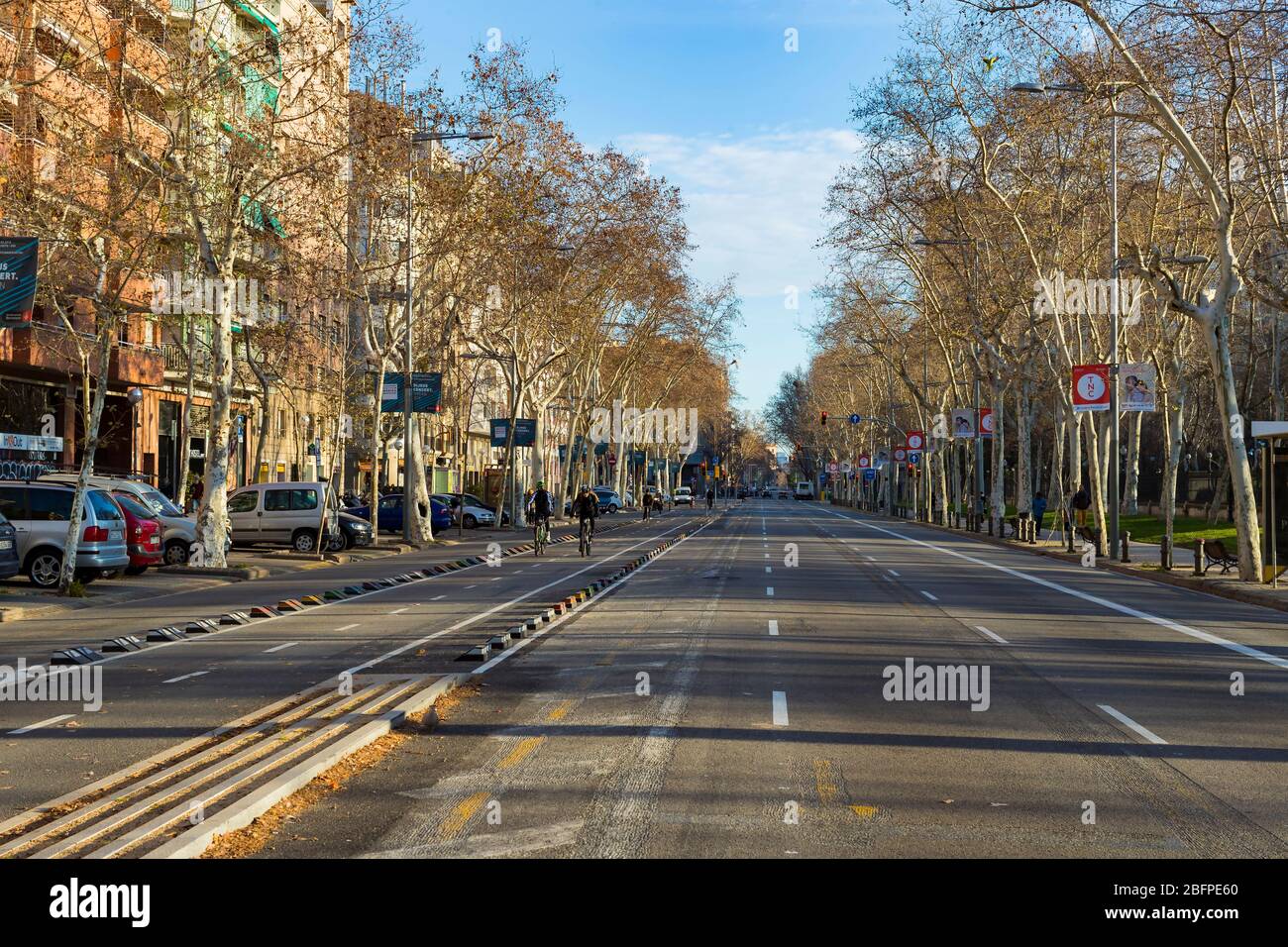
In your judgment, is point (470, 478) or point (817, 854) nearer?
point (817, 854)

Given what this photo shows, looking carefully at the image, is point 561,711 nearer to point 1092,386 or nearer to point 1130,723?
point 1130,723

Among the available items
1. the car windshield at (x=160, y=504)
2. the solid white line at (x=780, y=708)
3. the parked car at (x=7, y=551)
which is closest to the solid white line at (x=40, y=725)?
the solid white line at (x=780, y=708)

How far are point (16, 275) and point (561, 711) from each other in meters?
12.6

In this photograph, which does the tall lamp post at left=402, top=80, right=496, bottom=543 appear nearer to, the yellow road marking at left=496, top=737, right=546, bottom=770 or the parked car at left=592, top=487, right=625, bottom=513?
the yellow road marking at left=496, top=737, right=546, bottom=770

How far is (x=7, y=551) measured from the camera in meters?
21.0

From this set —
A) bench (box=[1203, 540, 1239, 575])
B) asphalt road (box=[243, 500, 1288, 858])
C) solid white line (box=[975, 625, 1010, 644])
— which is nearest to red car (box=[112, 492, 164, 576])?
asphalt road (box=[243, 500, 1288, 858])

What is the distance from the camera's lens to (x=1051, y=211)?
42.2 m

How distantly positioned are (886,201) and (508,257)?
1301cm

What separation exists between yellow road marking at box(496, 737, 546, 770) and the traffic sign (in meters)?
29.3

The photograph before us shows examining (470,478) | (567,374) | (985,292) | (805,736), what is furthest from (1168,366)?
(470,478)

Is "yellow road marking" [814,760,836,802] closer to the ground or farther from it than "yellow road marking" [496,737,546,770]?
farther from it

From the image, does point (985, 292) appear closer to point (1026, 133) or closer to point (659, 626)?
point (1026, 133)

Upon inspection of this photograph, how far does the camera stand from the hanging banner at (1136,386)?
34969 mm

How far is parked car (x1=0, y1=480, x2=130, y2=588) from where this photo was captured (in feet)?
78.1
